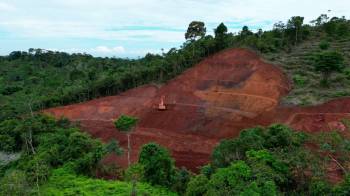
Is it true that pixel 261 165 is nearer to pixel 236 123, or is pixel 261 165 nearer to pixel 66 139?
pixel 236 123

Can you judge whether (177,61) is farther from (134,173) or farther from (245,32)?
(134,173)

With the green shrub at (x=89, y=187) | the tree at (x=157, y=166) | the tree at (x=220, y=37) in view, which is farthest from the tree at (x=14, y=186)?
the tree at (x=220, y=37)

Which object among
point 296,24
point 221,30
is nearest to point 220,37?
point 221,30

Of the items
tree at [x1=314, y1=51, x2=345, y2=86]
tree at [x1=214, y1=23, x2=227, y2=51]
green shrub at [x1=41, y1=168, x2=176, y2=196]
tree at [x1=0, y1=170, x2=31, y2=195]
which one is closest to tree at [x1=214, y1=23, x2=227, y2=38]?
tree at [x1=214, y1=23, x2=227, y2=51]

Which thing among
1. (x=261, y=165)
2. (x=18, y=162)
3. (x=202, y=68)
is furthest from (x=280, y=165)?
(x=202, y=68)

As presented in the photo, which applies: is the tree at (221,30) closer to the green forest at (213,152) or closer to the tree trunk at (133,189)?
the green forest at (213,152)

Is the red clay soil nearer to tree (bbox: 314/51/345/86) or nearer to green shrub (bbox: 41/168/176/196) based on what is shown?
tree (bbox: 314/51/345/86)
